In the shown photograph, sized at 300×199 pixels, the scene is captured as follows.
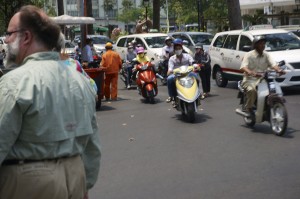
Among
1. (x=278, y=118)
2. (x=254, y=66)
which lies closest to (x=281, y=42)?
(x=254, y=66)

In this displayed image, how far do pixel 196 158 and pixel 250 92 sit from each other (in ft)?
7.97

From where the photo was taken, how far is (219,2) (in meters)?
60.9

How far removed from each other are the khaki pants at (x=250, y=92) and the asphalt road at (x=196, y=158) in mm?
440

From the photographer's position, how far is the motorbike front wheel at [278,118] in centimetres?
832

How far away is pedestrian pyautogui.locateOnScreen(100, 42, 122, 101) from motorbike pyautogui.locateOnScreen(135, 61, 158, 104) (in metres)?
0.61

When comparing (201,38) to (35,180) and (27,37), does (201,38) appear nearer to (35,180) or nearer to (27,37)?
(27,37)

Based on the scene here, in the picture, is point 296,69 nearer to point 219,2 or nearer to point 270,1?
point 270,1

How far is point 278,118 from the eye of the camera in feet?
28.0

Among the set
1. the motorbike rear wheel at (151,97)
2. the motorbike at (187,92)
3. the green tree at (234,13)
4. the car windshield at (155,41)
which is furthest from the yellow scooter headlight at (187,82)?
the green tree at (234,13)

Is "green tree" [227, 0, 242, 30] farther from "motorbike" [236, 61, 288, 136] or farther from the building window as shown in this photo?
the building window

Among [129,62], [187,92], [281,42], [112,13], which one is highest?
[112,13]

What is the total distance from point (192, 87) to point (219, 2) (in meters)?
52.1

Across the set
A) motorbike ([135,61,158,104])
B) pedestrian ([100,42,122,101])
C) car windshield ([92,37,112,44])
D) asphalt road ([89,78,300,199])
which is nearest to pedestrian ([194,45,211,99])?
motorbike ([135,61,158,104])

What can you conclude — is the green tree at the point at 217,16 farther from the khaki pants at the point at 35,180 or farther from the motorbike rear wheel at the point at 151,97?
the khaki pants at the point at 35,180
